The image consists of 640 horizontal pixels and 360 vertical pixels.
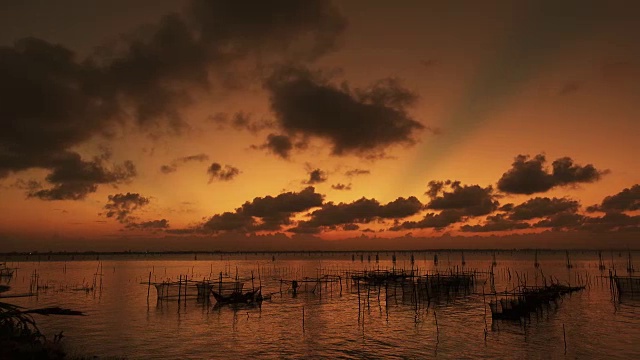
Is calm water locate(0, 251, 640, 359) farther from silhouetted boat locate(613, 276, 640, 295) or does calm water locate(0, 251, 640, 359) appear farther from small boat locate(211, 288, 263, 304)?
silhouetted boat locate(613, 276, 640, 295)

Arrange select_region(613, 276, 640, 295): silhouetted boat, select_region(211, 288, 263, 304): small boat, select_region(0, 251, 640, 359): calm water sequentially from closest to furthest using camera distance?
1. select_region(0, 251, 640, 359): calm water
2. select_region(211, 288, 263, 304): small boat
3. select_region(613, 276, 640, 295): silhouetted boat

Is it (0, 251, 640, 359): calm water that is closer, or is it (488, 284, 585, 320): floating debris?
(0, 251, 640, 359): calm water

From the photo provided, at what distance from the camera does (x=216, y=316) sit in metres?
38.2

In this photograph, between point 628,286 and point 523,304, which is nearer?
point 523,304

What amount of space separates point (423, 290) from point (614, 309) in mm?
19446

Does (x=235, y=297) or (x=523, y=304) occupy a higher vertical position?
(x=523, y=304)

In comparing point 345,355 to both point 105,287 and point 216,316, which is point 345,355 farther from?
point 105,287

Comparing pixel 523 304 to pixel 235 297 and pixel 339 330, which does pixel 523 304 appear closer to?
pixel 339 330

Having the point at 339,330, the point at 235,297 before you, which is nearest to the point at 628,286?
the point at 339,330

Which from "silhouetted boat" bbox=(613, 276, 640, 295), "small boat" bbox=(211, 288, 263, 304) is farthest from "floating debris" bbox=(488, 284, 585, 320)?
"small boat" bbox=(211, 288, 263, 304)

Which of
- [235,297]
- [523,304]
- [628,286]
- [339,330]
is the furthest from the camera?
[628,286]

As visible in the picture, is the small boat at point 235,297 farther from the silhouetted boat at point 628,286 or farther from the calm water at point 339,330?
the silhouetted boat at point 628,286

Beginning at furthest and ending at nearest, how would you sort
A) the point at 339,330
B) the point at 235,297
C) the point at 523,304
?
the point at 235,297 → the point at 523,304 → the point at 339,330

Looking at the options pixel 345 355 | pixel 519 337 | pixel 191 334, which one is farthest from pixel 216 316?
pixel 519 337
